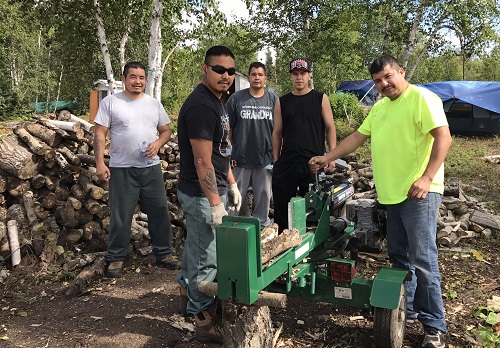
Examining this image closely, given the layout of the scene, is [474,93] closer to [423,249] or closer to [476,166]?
[476,166]

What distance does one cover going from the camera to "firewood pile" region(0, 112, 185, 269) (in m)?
5.10

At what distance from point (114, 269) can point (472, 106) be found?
15474 mm

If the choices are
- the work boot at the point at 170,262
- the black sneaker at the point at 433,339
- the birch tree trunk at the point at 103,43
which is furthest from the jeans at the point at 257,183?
the birch tree trunk at the point at 103,43

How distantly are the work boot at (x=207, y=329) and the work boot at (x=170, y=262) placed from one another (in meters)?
1.61

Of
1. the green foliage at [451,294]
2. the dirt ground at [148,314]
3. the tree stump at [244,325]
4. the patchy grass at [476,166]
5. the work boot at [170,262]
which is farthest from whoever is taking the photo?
the patchy grass at [476,166]

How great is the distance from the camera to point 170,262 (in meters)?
4.93

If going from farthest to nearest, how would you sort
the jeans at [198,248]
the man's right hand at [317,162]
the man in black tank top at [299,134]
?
1. the man in black tank top at [299,134]
2. the man's right hand at [317,162]
3. the jeans at [198,248]

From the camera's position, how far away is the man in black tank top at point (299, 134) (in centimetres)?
449

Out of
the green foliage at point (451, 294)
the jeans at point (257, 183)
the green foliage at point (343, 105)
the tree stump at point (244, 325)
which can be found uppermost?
the green foliage at point (343, 105)

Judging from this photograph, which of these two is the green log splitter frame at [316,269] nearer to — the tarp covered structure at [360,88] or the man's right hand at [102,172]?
the man's right hand at [102,172]

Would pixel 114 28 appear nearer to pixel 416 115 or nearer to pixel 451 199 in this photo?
pixel 451 199

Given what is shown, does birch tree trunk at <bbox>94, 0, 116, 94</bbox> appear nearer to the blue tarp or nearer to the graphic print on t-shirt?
the graphic print on t-shirt

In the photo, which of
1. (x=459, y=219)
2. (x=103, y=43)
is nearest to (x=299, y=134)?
(x=459, y=219)

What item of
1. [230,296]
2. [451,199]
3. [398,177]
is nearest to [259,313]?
[230,296]
